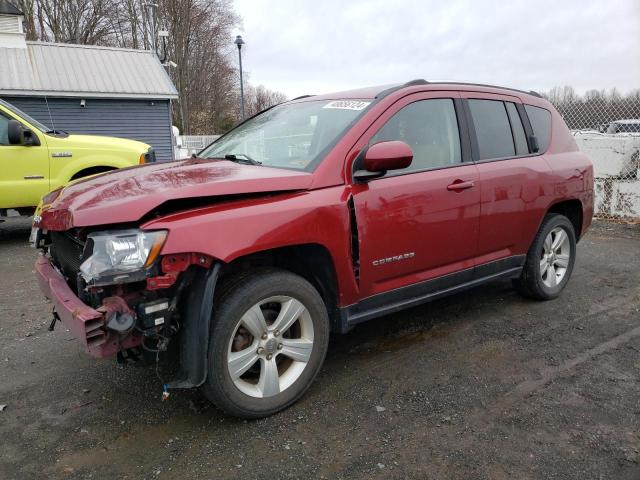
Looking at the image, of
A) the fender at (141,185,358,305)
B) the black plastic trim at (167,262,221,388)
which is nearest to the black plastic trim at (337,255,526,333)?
the fender at (141,185,358,305)

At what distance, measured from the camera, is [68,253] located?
2.72 metres

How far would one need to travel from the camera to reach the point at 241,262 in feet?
8.67

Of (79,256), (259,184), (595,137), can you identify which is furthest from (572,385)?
(595,137)

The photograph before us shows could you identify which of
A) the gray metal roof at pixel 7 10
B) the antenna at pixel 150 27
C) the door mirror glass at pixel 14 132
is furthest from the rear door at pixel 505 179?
the antenna at pixel 150 27

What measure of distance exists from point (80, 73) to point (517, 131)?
15332 millimetres

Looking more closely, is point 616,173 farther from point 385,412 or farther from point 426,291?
point 385,412

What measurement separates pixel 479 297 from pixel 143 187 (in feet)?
10.9

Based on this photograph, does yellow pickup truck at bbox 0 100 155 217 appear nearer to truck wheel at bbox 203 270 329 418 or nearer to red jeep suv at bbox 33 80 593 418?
red jeep suv at bbox 33 80 593 418

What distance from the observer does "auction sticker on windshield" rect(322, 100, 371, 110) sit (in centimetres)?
318

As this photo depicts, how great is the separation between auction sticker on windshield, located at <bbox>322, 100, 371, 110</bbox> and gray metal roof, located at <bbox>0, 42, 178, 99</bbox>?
46.3 ft

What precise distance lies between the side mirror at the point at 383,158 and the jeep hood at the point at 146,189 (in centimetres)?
36

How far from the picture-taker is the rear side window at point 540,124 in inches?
164

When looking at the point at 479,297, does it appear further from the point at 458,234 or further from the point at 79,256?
the point at 79,256

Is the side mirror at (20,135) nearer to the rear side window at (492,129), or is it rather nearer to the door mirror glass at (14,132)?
the door mirror glass at (14,132)
